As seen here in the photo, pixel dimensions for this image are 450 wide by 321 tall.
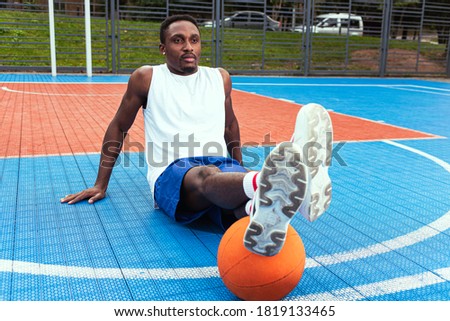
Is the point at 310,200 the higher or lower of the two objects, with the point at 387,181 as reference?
higher

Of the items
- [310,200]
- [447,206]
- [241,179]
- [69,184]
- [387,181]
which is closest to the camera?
[310,200]

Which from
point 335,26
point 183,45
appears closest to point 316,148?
point 183,45

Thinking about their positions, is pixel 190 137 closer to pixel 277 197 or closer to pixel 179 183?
pixel 179 183

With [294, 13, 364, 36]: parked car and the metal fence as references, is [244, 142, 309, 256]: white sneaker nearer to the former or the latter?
the metal fence

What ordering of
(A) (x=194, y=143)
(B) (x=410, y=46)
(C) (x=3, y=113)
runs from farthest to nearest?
(B) (x=410, y=46) → (C) (x=3, y=113) → (A) (x=194, y=143)

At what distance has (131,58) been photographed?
46.5 feet

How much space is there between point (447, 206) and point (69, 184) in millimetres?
2461

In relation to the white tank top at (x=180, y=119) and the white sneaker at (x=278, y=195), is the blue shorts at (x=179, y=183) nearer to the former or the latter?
the white tank top at (x=180, y=119)

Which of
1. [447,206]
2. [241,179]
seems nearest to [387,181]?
[447,206]

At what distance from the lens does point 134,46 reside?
12.8m

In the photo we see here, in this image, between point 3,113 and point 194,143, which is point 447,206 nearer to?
point 194,143

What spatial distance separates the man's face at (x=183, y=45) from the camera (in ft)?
8.55

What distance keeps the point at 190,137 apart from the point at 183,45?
1.64ft

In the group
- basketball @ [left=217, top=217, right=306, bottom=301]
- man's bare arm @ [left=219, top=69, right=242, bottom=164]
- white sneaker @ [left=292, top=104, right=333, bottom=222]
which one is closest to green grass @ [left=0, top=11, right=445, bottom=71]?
man's bare arm @ [left=219, top=69, right=242, bottom=164]
